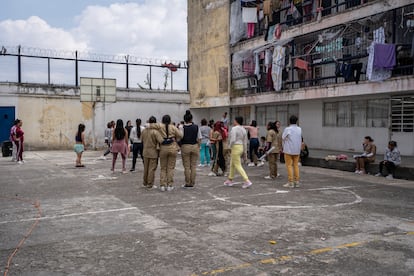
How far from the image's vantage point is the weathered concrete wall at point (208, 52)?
24.3 m

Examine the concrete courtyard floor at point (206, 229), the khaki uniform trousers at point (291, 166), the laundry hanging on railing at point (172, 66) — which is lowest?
the concrete courtyard floor at point (206, 229)

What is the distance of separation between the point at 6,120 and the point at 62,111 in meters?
3.02

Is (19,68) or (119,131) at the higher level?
(19,68)

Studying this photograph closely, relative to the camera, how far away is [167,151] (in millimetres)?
8930

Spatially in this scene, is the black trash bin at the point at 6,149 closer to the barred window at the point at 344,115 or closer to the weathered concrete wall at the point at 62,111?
the weathered concrete wall at the point at 62,111

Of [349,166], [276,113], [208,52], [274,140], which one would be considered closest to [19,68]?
[208,52]

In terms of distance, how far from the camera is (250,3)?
71.6ft

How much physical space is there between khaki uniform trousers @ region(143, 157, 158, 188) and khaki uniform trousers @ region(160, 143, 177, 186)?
11.5 inches

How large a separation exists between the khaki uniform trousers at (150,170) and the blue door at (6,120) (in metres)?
15.7

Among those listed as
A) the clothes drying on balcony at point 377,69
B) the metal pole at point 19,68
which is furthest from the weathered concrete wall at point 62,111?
the clothes drying on balcony at point 377,69

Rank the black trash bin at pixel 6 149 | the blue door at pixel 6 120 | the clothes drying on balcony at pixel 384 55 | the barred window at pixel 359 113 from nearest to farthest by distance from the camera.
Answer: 1. the clothes drying on balcony at pixel 384 55
2. the barred window at pixel 359 113
3. the black trash bin at pixel 6 149
4. the blue door at pixel 6 120

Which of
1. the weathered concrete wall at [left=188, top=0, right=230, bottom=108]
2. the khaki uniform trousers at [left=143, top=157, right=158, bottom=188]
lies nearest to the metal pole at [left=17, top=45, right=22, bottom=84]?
the weathered concrete wall at [left=188, top=0, right=230, bottom=108]

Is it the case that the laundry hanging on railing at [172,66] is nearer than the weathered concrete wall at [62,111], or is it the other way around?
the weathered concrete wall at [62,111]

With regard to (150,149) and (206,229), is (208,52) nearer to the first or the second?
(150,149)
